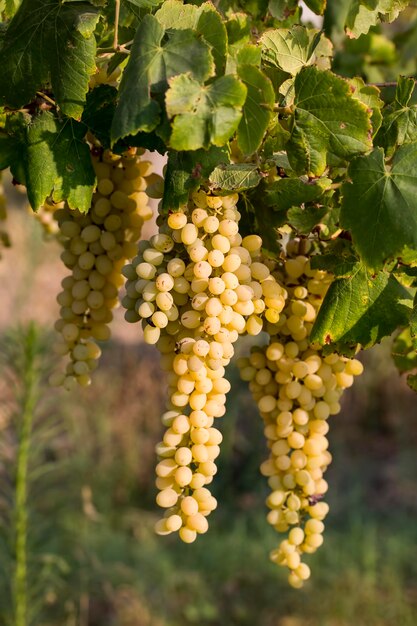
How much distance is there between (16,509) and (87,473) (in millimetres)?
1491

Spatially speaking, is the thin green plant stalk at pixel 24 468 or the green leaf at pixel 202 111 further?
the thin green plant stalk at pixel 24 468

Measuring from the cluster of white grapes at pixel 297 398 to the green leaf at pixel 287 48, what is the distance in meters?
0.20

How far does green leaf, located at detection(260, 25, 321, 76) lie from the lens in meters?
0.72

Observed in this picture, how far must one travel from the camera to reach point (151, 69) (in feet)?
2.01

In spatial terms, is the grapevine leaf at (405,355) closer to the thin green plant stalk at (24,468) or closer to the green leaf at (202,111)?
the green leaf at (202,111)

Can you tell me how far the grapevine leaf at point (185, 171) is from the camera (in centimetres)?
66

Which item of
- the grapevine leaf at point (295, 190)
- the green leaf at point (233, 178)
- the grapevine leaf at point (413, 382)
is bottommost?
the grapevine leaf at point (413, 382)

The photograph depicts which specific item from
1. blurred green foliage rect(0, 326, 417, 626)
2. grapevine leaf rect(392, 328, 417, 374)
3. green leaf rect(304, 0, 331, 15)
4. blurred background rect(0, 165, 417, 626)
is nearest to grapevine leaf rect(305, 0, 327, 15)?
green leaf rect(304, 0, 331, 15)

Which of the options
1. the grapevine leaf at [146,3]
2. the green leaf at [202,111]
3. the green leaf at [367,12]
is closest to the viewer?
the green leaf at [202,111]

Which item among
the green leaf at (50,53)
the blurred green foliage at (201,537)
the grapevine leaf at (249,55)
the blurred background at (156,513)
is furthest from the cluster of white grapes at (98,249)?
the blurred green foliage at (201,537)

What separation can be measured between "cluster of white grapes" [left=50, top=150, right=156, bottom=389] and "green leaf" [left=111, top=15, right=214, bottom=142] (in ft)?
0.66

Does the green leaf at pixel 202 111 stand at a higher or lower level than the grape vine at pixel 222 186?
higher

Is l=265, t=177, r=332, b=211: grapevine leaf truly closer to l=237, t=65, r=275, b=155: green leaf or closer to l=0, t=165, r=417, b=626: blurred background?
l=237, t=65, r=275, b=155: green leaf

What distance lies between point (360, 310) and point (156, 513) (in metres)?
2.70
